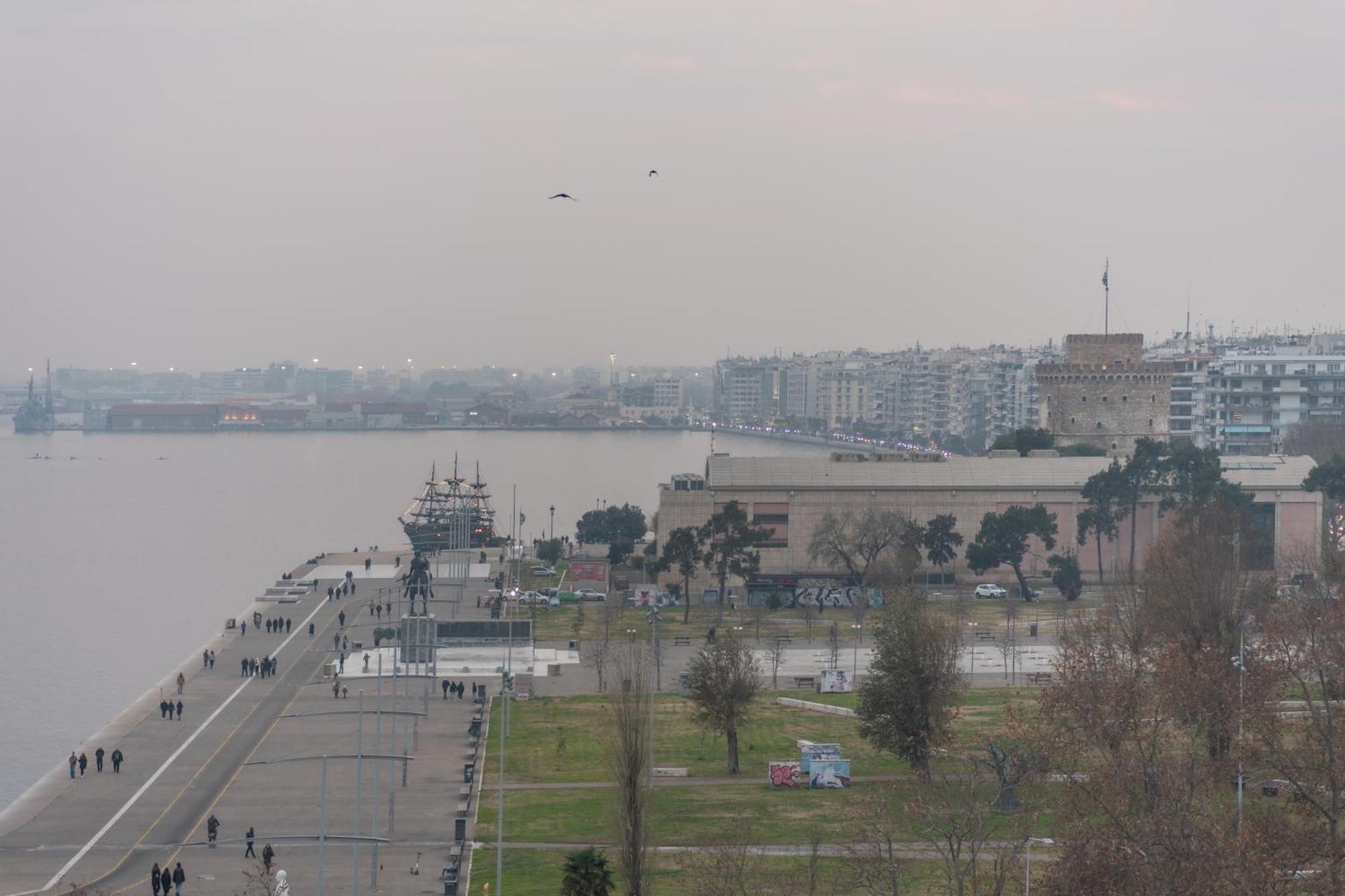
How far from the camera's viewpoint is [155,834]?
30.8m

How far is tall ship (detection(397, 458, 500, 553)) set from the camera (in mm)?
73625

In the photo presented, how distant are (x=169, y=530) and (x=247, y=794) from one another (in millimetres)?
70190

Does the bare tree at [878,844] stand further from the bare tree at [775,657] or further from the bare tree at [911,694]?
the bare tree at [775,657]

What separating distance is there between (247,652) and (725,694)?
766 inches

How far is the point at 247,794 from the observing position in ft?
110

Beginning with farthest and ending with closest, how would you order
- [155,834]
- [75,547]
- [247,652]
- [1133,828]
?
[75,547] < [247,652] < [155,834] < [1133,828]

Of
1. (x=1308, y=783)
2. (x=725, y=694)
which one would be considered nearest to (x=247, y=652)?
(x=725, y=694)

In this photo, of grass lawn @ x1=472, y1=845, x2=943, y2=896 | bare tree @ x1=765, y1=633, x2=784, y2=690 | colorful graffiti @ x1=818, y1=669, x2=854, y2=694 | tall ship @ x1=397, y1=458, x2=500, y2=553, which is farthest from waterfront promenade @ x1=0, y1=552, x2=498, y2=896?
tall ship @ x1=397, y1=458, x2=500, y2=553

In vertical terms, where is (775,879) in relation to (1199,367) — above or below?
below

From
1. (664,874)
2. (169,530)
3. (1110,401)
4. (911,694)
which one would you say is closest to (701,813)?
(664,874)

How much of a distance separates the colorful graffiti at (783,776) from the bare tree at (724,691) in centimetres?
148

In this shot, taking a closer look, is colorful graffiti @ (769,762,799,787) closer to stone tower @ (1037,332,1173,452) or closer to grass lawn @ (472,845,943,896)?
grass lawn @ (472,845,943,896)

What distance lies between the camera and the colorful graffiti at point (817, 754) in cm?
3394

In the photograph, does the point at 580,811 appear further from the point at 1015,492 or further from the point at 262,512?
the point at 262,512
